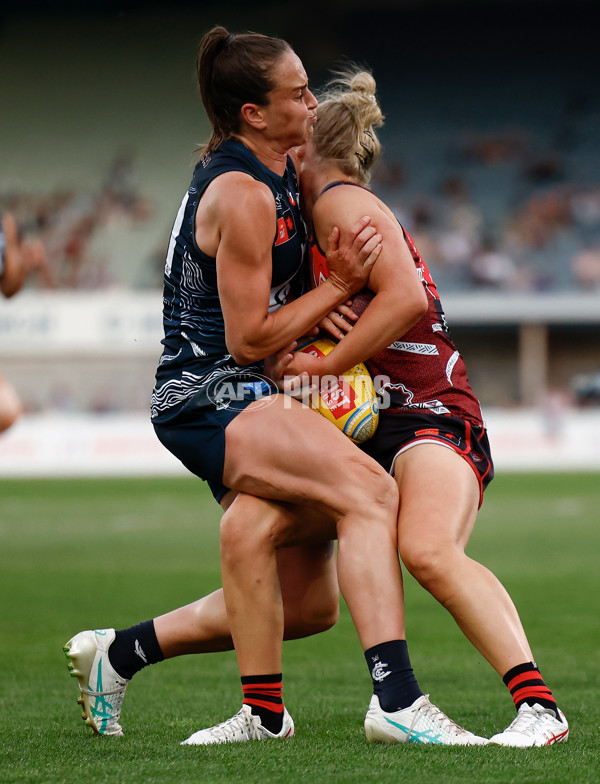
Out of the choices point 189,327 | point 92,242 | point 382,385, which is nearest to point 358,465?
point 382,385

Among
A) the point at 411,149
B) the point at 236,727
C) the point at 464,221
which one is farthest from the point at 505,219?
the point at 236,727

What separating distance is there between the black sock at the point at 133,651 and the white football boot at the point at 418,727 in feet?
2.82

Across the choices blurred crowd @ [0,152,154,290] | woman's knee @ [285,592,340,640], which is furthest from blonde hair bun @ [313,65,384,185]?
blurred crowd @ [0,152,154,290]

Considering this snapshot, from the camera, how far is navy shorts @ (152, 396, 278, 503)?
3.33 meters

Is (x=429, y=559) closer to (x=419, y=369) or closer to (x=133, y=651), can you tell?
(x=419, y=369)

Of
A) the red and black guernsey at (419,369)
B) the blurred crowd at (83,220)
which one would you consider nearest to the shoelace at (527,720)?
the red and black guernsey at (419,369)

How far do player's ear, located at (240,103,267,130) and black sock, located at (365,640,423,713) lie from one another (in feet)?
4.99

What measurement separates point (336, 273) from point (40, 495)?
1306cm

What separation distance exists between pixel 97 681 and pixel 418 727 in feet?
3.56

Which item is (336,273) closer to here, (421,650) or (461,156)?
(421,650)

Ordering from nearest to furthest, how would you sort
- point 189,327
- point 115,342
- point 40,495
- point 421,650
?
point 189,327 → point 421,650 → point 40,495 → point 115,342

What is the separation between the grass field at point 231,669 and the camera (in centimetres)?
283

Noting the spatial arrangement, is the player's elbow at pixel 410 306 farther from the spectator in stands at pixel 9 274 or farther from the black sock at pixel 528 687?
the spectator in stands at pixel 9 274

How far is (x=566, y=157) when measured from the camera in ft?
80.4
